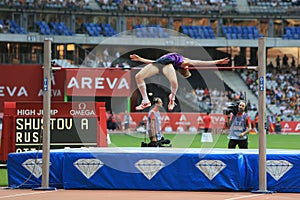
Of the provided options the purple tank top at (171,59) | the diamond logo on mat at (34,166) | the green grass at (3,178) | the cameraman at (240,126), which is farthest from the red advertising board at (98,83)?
the purple tank top at (171,59)

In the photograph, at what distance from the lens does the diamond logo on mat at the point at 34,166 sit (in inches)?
544

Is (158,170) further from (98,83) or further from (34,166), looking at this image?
(98,83)

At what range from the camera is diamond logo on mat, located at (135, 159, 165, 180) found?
1335 centimetres

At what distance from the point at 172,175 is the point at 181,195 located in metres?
0.85

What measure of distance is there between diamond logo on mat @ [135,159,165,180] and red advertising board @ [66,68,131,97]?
44.9ft

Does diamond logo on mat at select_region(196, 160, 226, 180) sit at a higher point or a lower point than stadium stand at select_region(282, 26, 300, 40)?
lower

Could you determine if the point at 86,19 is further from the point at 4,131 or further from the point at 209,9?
the point at 4,131

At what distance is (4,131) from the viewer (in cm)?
1781

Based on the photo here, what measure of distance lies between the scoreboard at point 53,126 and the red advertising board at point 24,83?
8397 millimetres

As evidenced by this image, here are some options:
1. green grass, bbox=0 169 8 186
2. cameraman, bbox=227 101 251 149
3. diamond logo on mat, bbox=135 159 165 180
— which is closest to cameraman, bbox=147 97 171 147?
cameraman, bbox=227 101 251 149

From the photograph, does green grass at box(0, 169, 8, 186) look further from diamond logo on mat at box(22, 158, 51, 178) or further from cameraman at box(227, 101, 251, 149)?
cameraman at box(227, 101, 251, 149)

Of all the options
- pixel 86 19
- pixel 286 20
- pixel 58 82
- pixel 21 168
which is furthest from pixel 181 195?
pixel 286 20

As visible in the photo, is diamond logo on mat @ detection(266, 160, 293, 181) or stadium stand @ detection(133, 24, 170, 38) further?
stadium stand @ detection(133, 24, 170, 38)

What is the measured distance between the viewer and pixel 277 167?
13.1m
